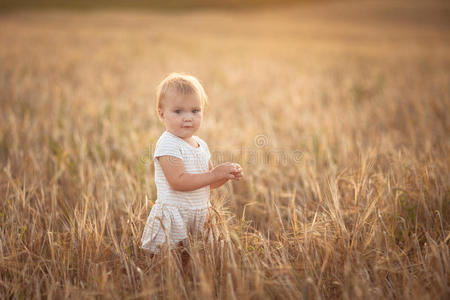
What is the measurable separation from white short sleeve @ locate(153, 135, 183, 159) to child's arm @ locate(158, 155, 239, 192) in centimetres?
2

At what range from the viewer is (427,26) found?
3403 cm

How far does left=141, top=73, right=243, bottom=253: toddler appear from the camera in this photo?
158 cm

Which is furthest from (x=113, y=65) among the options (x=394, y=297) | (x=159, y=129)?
(x=394, y=297)

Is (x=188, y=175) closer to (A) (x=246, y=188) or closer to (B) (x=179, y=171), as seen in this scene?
(B) (x=179, y=171)

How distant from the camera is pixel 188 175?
1584 mm

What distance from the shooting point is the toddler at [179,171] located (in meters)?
1.58

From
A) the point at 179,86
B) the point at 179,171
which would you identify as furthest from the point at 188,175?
the point at 179,86

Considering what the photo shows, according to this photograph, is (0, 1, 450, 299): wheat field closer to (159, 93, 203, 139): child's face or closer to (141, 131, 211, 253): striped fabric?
(141, 131, 211, 253): striped fabric

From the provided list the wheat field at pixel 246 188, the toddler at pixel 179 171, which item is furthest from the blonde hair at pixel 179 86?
the wheat field at pixel 246 188

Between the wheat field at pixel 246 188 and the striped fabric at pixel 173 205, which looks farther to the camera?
the striped fabric at pixel 173 205

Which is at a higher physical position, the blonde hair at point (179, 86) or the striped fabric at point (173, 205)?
the blonde hair at point (179, 86)

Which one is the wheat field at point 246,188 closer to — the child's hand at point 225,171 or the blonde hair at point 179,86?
the child's hand at point 225,171

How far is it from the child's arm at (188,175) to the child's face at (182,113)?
16 cm

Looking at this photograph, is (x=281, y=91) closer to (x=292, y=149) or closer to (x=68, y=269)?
(x=292, y=149)
